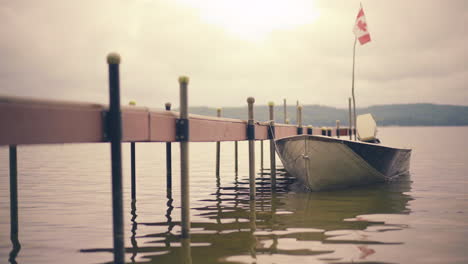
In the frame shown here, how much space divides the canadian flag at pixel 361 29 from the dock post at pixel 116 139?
1664 cm

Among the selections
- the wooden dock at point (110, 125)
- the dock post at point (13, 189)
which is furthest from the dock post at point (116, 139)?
the dock post at point (13, 189)

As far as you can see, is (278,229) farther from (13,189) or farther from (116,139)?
(13,189)

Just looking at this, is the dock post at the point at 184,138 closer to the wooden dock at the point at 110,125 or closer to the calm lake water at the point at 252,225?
the wooden dock at the point at 110,125

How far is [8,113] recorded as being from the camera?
17.1 ft

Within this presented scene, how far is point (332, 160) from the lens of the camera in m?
15.9

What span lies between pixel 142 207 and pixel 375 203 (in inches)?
260

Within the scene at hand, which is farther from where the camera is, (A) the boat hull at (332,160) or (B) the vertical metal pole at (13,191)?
(A) the boat hull at (332,160)

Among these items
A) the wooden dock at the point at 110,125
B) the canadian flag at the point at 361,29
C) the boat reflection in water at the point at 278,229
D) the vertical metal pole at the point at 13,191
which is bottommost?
the boat reflection in water at the point at 278,229

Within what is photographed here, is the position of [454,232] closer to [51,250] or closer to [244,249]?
[244,249]

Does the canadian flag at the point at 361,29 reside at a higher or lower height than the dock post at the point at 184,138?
higher

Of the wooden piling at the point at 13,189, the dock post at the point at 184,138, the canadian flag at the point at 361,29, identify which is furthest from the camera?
the canadian flag at the point at 361,29

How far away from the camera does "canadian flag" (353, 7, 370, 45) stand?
2120cm

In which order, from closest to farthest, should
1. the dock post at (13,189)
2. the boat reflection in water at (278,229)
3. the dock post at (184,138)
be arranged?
the boat reflection in water at (278,229) < the dock post at (184,138) < the dock post at (13,189)

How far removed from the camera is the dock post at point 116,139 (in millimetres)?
6398
